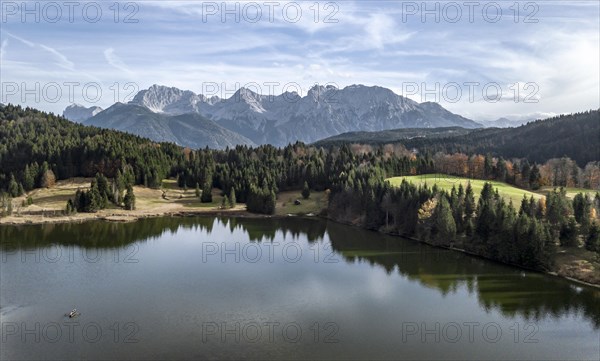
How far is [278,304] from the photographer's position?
57594 mm

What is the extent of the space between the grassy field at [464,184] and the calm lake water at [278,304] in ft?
131

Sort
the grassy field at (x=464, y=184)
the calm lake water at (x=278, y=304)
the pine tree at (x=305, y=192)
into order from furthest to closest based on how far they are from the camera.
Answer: the pine tree at (x=305, y=192) → the grassy field at (x=464, y=184) → the calm lake water at (x=278, y=304)

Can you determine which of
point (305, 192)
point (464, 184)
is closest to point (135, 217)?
point (305, 192)

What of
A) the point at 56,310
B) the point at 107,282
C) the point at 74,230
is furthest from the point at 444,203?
the point at 74,230

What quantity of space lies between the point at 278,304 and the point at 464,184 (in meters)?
96.0

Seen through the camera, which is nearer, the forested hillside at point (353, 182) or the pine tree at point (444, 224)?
the forested hillside at point (353, 182)

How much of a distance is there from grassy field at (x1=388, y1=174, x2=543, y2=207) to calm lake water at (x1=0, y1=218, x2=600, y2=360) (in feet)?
131

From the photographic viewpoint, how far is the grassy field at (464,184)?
120 meters

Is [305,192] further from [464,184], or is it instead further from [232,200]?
[464,184]

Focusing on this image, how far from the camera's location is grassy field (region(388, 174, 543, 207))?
395 ft

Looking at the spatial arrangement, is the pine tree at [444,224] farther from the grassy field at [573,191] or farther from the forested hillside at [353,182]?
the grassy field at [573,191]

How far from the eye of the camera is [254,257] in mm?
85875

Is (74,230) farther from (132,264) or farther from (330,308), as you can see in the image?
(330,308)

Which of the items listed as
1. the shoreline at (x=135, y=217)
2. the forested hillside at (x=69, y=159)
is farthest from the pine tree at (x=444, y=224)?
the forested hillside at (x=69, y=159)
